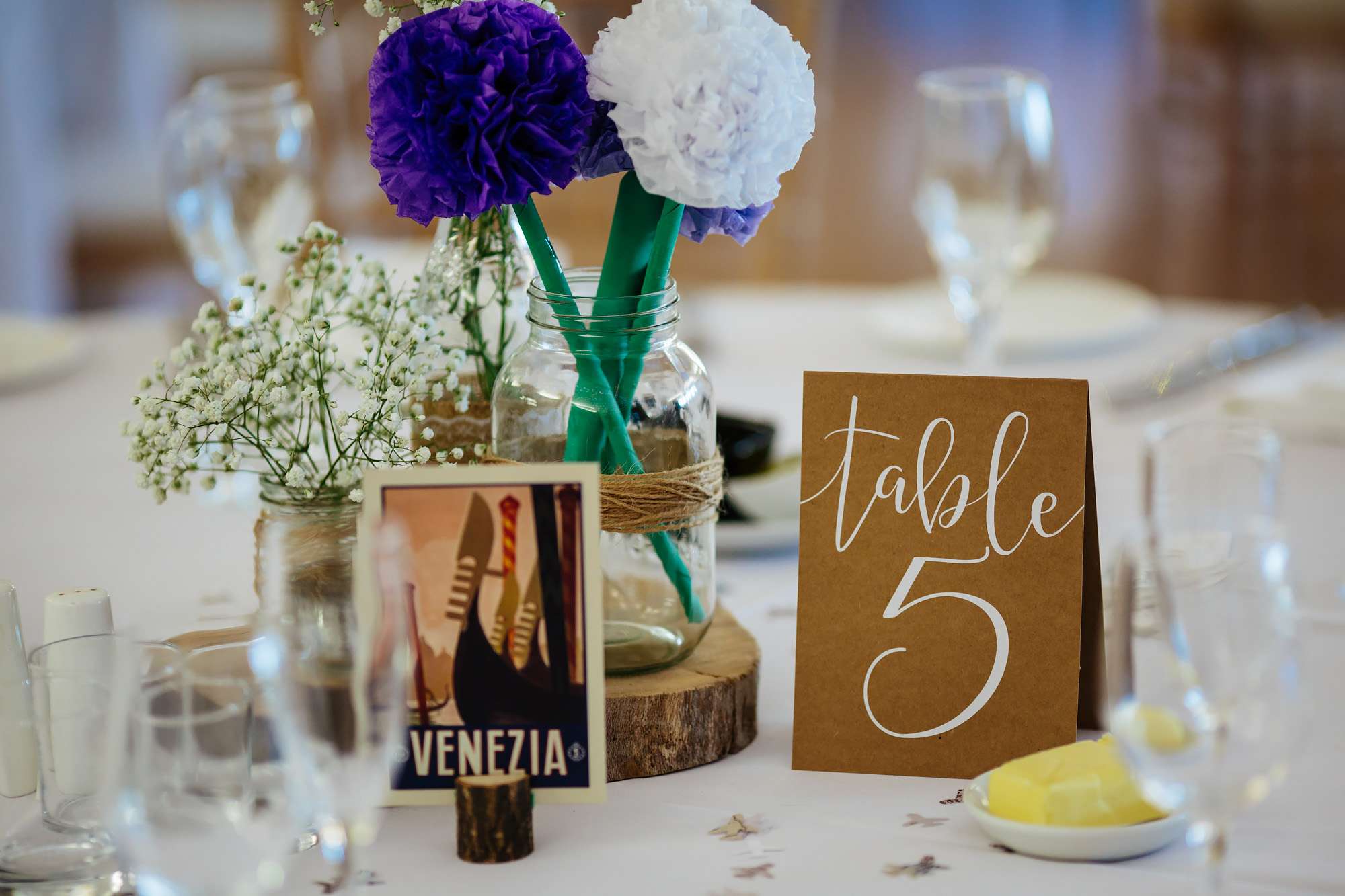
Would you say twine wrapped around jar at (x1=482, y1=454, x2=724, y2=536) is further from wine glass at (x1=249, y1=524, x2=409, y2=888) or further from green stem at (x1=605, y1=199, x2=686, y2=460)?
wine glass at (x1=249, y1=524, x2=409, y2=888)

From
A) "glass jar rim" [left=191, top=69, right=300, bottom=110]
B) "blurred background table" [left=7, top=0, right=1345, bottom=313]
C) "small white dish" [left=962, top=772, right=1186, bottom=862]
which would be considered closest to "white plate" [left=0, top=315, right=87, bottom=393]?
"glass jar rim" [left=191, top=69, right=300, bottom=110]

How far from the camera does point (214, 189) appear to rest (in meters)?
1.46

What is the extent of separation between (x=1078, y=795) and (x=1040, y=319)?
41.9 inches

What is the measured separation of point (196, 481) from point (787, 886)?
914mm

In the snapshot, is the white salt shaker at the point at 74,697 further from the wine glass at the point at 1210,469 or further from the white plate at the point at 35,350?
the white plate at the point at 35,350

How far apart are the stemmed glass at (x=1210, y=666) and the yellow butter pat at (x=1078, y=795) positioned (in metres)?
0.08

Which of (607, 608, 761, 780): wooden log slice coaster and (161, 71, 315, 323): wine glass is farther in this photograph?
(161, 71, 315, 323): wine glass

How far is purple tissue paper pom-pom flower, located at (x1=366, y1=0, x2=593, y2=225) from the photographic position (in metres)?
0.73

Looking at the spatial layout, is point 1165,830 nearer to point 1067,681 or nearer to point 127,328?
point 1067,681

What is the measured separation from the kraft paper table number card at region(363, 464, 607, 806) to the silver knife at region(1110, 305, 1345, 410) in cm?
91

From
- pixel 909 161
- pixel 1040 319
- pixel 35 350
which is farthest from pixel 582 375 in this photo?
pixel 909 161

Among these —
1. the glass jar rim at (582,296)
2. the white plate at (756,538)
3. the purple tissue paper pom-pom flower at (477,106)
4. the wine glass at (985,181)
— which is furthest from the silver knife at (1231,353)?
the purple tissue paper pom-pom flower at (477,106)

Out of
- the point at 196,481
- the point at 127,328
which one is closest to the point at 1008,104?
the point at 196,481

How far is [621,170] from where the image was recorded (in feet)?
2.62
